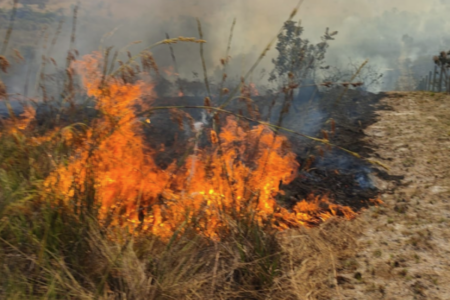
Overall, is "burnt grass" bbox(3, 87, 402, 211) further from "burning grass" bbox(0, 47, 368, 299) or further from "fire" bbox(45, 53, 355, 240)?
"burning grass" bbox(0, 47, 368, 299)

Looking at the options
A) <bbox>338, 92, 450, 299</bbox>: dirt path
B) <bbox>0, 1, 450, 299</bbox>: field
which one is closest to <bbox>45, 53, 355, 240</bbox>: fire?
<bbox>0, 1, 450, 299</bbox>: field

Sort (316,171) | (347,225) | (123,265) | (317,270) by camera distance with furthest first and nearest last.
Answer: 1. (316,171)
2. (347,225)
3. (317,270)
4. (123,265)

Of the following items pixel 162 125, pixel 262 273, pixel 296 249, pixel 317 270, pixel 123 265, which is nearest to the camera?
pixel 123 265

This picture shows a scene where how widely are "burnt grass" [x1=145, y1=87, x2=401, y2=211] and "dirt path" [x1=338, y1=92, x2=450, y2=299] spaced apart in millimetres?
192

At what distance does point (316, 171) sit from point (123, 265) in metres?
2.51

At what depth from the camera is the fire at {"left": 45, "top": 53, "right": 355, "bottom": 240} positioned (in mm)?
2180

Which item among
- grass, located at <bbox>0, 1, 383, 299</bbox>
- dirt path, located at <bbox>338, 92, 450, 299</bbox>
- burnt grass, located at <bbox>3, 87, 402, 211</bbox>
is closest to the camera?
grass, located at <bbox>0, 1, 383, 299</bbox>

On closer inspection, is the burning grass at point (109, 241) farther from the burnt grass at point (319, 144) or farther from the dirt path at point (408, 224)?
the burnt grass at point (319, 144)

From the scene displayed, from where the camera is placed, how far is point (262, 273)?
2.05 metres

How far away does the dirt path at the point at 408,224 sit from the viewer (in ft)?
6.98

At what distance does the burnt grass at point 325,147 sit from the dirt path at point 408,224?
0.63 ft

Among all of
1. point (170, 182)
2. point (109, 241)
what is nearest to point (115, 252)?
point (109, 241)

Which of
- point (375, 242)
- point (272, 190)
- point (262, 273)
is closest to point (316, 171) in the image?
point (272, 190)

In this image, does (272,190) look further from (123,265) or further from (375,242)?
(123,265)
